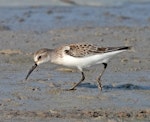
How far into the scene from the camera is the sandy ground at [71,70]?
881 cm

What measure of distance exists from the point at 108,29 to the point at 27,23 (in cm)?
216

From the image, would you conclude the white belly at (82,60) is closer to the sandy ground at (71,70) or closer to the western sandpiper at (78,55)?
the western sandpiper at (78,55)

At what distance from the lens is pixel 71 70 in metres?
11.9

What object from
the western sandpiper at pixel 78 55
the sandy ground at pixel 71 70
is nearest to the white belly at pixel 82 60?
the western sandpiper at pixel 78 55

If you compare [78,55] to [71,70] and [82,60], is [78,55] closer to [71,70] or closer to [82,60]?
[82,60]

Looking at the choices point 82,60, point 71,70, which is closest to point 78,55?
point 82,60

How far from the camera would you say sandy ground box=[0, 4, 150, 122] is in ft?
28.9

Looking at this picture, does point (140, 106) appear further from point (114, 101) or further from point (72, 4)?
point (72, 4)

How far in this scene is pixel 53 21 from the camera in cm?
1795

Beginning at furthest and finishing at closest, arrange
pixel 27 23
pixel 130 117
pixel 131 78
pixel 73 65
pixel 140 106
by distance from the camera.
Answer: pixel 27 23 → pixel 131 78 → pixel 73 65 → pixel 140 106 → pixel 130 117

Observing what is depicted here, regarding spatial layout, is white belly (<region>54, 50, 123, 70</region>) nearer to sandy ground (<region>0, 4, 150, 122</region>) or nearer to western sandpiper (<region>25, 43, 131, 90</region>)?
western sandpiper (<region>25, 43, 131, 90</region>)

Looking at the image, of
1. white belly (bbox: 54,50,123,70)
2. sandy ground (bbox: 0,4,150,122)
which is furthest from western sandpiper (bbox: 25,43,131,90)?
sandy ground (bbox: 0,4,150,122)

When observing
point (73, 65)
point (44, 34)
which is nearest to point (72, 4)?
point (44, 34)

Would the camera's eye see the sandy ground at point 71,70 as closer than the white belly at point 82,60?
Yes
